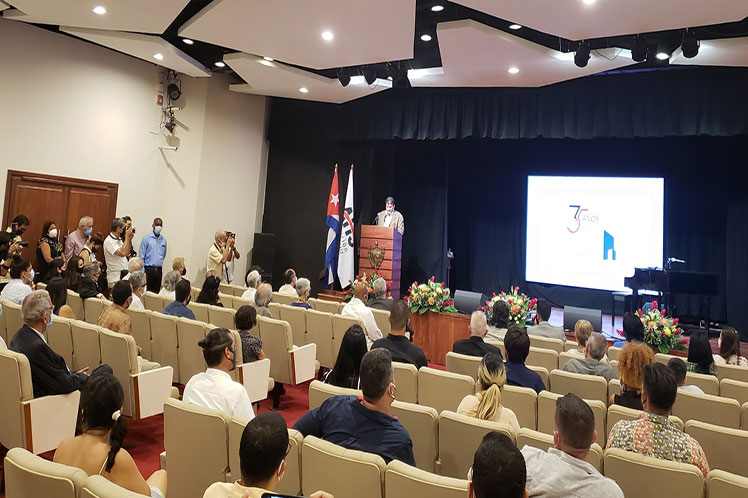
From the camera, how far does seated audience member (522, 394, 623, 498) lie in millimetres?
1782

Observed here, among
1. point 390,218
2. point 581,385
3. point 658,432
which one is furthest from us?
point 390,218

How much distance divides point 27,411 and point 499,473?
282 centimetres

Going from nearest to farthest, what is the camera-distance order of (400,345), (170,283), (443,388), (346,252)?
(443,388), (400,345), (170,283), (346,252)

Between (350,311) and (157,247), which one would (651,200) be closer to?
(350,311)

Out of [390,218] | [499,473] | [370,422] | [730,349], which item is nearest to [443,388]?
[370,422]

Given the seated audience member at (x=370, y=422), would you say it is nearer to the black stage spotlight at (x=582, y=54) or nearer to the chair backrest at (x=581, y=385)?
the chair backrest at (x=581, y=385)

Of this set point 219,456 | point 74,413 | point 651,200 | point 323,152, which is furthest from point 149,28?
point 651,200

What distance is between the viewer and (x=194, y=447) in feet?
8.12

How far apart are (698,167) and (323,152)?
7309 mm

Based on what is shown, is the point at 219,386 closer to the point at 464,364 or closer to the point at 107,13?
the point at 464,364

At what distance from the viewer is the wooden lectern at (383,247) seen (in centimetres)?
960

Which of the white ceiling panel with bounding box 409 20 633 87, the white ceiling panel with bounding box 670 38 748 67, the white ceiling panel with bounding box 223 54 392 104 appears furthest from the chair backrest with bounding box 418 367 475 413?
the white ceiling panel with bounding box 223 54 392 104

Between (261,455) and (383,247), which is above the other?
(383,247)

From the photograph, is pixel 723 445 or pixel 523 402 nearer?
pixel 723 445
